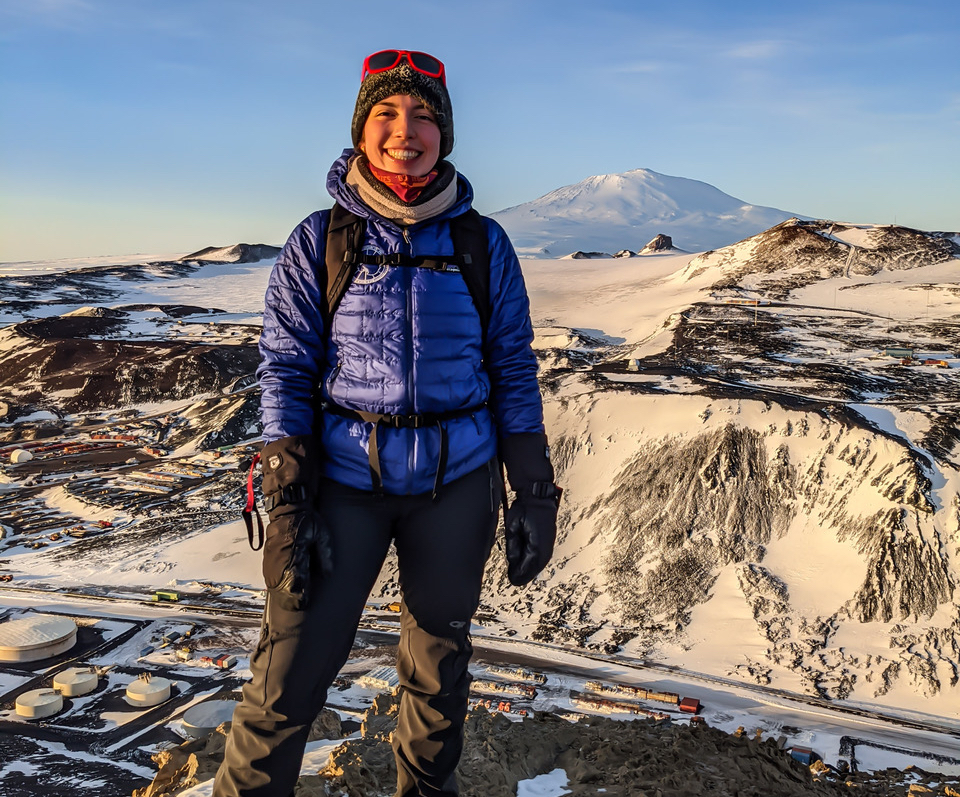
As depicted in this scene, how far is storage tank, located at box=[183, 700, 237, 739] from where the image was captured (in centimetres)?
1986

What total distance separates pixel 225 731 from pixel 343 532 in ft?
22.9

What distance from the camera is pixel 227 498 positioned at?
39.2 meters

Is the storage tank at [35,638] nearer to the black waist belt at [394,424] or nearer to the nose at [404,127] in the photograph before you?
the black waist belt at [394,424]

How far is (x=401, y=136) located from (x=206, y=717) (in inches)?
803

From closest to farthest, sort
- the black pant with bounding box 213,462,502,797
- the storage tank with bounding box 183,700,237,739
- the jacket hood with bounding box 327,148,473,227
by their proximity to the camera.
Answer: the black pant with bounding box 213,462,502,797 < the jacket hood with bounding box 327,148,473,227 < the storage tank with bounding box 183,700,237,739

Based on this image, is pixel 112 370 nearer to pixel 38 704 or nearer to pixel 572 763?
pixel 38 704

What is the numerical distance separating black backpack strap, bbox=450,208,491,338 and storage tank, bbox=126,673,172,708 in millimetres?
22627

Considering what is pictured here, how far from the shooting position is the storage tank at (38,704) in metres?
21.5

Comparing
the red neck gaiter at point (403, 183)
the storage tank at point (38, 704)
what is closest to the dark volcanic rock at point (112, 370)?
the storage tank at point (38, 704)

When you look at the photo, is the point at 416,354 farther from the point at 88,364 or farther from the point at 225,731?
the point at 88,364

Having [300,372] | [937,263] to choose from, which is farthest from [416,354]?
[937,263]

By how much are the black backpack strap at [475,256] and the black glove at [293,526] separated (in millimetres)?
1082

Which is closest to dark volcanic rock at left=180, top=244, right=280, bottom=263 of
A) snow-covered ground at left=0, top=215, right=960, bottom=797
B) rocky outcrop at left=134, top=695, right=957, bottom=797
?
snow-covered ground at left=0, top=215, right=960, bottom=797

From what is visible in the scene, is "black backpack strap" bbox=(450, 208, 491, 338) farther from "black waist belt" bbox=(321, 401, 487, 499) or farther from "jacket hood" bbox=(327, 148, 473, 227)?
"black waist belt" bbox=(321, 401, 487, 499)
